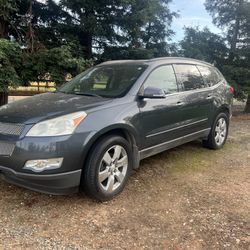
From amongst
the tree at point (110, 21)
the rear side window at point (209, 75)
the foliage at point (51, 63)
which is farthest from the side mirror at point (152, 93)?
the tree at point (110, 21)

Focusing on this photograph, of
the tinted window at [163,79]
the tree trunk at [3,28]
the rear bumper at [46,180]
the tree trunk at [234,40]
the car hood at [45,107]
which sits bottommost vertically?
the rear bumper at [46,180]

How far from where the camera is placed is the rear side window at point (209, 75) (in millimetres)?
5672

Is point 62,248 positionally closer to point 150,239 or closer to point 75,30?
point 150,239

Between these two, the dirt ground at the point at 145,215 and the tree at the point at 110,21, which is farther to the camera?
the tree at the point at 110,21

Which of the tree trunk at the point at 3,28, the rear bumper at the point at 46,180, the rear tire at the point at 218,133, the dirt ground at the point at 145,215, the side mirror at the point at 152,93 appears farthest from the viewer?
the tree trunk at the point at 3,28

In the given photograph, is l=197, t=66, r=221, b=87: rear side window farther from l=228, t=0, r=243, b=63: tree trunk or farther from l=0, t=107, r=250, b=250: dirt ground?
l=228, t=0, r=243, b=63: tree trunk

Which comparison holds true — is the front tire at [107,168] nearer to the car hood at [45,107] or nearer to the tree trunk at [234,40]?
the car hood at [45,107]

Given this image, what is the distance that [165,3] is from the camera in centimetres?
955

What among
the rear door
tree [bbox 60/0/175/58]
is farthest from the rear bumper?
tree [bbox 60/0/175/58]

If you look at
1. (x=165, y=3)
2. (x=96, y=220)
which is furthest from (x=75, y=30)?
(x=96, y=220)

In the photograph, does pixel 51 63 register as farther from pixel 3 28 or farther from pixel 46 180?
pixel 46 180

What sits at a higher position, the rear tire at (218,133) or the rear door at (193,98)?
the rear door at (193,98)

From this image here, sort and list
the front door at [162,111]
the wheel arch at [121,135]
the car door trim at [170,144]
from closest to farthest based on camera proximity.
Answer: the wheel arch at [121,135], the front door at [162,111], the car door trim at [170,144]

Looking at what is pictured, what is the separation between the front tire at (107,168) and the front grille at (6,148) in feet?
2.65
